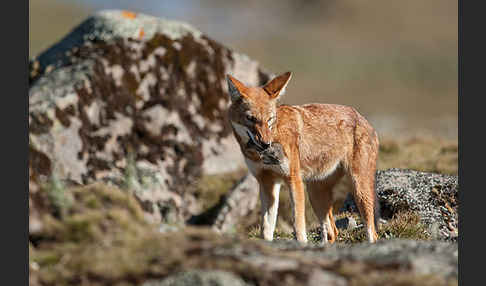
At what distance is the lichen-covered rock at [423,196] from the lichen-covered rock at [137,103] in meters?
5.62

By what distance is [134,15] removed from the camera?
18.1 meters

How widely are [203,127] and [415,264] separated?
484 inches

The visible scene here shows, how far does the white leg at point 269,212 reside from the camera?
8.80m

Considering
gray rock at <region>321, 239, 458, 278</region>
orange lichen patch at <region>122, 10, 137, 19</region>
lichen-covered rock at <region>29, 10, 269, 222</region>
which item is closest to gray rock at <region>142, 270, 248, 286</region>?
gray rock at <region>321, 239, 458, 278</region>

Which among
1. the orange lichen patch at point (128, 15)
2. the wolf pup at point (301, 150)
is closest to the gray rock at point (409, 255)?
the wolf pup at point (301, 150)

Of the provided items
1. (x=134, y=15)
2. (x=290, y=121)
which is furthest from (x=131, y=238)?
(x=134, y=15)

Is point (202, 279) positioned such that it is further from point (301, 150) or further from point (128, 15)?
point (128, 15)

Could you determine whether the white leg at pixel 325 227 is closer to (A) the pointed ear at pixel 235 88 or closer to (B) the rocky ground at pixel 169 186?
(B) the rocky ground at pixel 169 186

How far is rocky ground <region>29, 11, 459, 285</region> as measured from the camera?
535cm

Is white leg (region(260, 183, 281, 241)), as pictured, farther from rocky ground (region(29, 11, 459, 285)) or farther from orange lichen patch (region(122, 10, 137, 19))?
orange lichen patch (region(122, 10, 137, 19))

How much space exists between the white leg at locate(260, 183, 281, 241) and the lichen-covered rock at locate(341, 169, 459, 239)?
3582 mm

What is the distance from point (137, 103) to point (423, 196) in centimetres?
847

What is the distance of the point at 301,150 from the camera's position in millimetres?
9680

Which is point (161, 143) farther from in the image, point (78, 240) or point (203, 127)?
A: point (78, 240)
